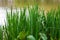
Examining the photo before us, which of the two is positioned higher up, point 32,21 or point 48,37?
point 32,21

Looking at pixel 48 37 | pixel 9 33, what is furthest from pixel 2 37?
pixel 48 37

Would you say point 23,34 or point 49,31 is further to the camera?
point 49,31

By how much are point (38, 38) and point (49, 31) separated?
119 mm

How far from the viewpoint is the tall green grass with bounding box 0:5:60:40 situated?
121cm

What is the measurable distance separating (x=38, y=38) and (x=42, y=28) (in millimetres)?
100

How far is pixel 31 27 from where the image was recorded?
48.3 inches

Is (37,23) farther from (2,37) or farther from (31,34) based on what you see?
(2,37)

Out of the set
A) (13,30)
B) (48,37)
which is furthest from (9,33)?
(48,37)

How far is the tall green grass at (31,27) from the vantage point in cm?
121

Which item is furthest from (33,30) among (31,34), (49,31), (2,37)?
(2,37)

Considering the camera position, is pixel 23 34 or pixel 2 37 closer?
pixel 23 34

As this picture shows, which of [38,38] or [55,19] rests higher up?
[55,19]

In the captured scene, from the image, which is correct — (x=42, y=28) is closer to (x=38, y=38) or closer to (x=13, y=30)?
(x=38, y=38)

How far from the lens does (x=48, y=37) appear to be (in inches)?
51.1
